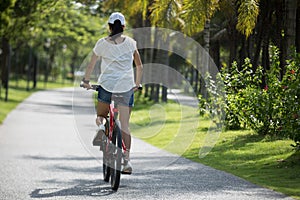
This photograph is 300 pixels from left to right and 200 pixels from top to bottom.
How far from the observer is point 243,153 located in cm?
1377

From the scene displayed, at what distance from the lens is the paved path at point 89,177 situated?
29.4 feet

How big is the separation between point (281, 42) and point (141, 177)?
672 cm

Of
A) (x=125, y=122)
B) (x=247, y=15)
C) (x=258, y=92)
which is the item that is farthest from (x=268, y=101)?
(x=125, y=122)

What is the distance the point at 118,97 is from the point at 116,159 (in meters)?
0.79

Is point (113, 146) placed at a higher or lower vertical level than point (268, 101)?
lower

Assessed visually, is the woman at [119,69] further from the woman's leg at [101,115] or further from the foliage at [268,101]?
the foliage at [268,101]

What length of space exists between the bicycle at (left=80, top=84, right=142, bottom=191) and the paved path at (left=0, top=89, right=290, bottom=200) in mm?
223

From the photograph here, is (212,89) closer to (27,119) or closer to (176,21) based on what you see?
(176,21)

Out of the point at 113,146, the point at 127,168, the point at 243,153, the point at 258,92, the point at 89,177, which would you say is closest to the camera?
the point at 127,168

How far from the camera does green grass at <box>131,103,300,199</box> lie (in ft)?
34.3

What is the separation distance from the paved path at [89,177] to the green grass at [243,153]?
0.34 m

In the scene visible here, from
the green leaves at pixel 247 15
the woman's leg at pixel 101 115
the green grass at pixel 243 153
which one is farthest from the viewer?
the green leaves at pixel 247 15

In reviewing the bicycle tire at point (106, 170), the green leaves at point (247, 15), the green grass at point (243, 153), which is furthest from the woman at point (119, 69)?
the green leaves at point (247, 15)

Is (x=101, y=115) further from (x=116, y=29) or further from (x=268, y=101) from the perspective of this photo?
(x=268, y=101)
